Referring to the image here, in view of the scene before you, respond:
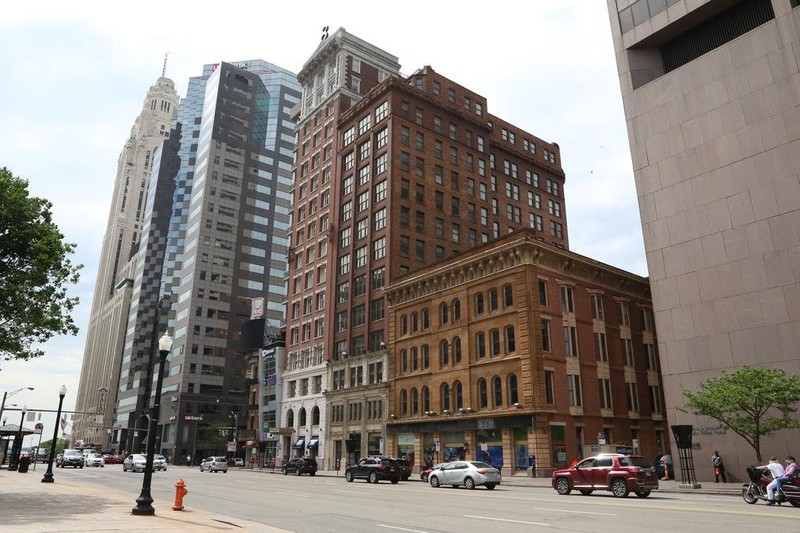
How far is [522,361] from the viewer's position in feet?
149

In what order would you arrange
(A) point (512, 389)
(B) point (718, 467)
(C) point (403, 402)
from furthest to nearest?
(C) point (403, 402) < (A) point (512, 389) < (B) point (718, 467)

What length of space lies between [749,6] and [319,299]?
55053mm

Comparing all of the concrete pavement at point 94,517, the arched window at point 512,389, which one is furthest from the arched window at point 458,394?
the concrete pavement at point 94,517

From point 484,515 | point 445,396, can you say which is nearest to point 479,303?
point 445,396

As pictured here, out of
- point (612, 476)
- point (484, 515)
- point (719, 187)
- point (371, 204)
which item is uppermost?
point (371, 204)

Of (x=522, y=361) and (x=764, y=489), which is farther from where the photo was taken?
(x=522, y=361)

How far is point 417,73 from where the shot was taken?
76.9 metres

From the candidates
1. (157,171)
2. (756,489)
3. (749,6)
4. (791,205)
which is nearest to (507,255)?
(791,205)

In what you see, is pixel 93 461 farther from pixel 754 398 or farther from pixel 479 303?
pixel 754 398

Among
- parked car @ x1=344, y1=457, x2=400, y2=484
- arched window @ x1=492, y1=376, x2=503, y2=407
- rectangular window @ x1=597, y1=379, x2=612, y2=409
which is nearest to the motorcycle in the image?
parked car @ x1=344, y1=457, x2=400, y2=484

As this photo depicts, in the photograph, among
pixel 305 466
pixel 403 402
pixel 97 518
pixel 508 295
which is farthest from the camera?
pixel 403 402

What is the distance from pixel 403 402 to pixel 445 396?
6.54 metres

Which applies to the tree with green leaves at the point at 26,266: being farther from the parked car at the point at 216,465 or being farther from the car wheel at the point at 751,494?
the parked car at the point at 216,465

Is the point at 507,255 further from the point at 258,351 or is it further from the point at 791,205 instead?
the point at 258,351
